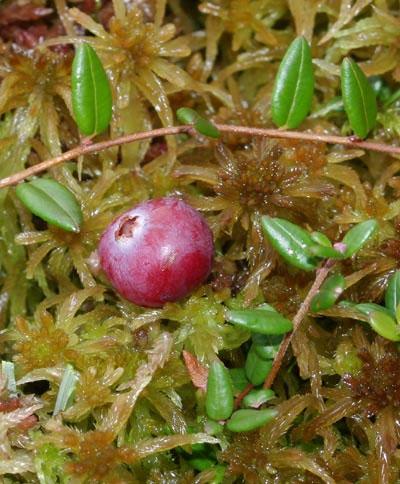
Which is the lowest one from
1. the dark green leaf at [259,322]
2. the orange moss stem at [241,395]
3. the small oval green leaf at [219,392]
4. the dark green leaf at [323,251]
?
the orange moss stem at [241,395]

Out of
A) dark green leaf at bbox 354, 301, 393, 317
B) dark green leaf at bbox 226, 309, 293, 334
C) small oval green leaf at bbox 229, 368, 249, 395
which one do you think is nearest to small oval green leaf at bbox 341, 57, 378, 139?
dark green leaf at bbox 354, 301, 393, 317

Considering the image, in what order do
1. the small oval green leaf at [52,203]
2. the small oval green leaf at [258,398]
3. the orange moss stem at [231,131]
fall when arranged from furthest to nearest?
the orange moss stem at [231,131]
the small oval green leaf at [52,203]
the small oval green leaf at [258,398]

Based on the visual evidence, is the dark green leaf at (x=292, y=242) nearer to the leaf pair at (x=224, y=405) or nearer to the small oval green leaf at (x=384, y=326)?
the small oval green leaf at (x=384, y=326)

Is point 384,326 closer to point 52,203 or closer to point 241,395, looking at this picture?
point 241,395

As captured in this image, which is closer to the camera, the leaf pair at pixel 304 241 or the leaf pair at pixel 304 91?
the leaf pair at pixel 304 241

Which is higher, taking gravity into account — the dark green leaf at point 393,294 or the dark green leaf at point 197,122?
the dark green leaf at point 197,122

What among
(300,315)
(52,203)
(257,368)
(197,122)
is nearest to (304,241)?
(300,315)

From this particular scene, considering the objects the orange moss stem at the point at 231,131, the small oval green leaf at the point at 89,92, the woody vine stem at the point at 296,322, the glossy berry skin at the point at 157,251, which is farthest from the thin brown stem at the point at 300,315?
the small oval green leaf at the point at 89,92

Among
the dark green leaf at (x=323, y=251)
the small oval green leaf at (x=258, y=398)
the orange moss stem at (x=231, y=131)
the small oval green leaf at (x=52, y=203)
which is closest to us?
the dark green leaf at (x=323, y=251)
